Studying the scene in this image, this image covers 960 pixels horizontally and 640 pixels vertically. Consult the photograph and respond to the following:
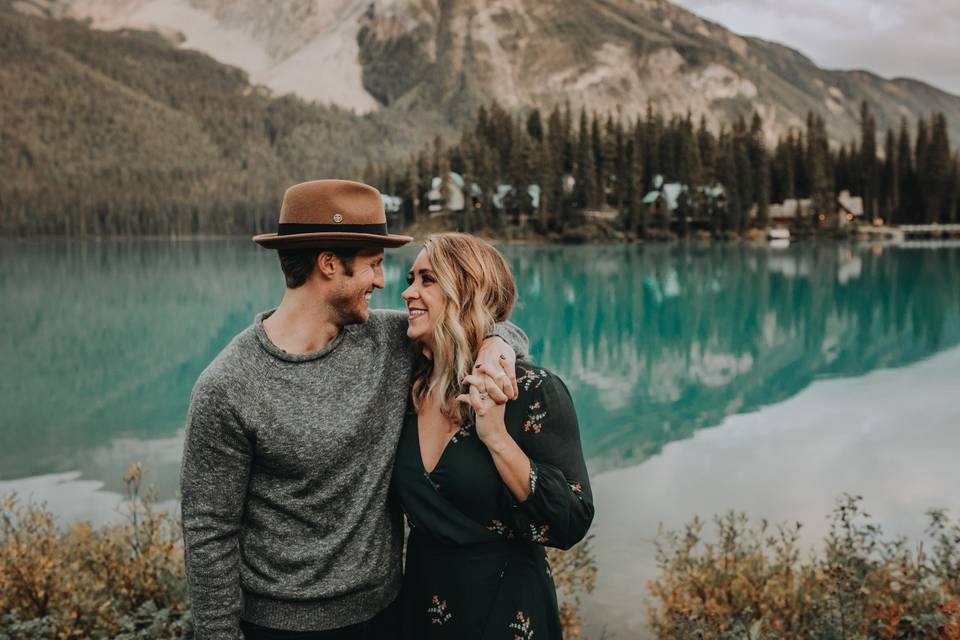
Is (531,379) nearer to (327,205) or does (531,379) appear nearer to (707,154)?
(327,205)

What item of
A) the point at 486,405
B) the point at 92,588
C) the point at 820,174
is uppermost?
the point at 820,174

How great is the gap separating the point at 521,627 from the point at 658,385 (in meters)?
18.9

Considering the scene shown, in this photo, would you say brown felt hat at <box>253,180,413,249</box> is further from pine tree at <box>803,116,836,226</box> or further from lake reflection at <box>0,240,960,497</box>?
pine tree at <box>803,116,836,226</box>

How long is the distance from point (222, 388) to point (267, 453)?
27 centimetres

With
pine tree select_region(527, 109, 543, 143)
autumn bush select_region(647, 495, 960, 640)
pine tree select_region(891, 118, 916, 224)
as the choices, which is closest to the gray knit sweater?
autumn bush select_region(647, 495, 960, 640)

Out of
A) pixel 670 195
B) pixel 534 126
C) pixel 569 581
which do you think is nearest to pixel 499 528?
pixel 569 581

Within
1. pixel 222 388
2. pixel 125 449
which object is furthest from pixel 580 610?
pixel 125 449

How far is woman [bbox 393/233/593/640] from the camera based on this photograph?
2.84 metres

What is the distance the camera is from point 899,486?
38.9ft

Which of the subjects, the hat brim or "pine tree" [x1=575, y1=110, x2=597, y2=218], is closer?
the hat brim

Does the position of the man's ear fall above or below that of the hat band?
below

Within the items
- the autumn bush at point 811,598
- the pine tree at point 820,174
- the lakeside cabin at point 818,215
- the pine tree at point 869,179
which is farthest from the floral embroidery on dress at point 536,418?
the pine tree at point 869,179

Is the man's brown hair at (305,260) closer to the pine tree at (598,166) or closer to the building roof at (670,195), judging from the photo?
the pine tree at (598,166)

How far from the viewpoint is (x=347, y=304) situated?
2895 mm
